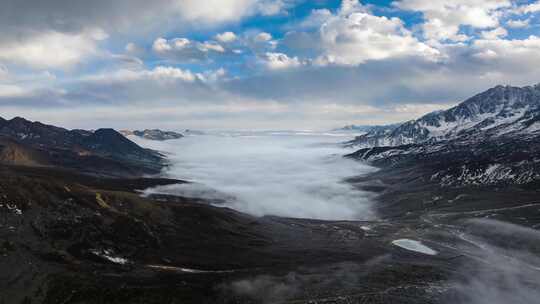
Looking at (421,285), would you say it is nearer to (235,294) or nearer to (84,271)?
(235,294)

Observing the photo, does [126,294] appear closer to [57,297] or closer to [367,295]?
Answer: [57,297]

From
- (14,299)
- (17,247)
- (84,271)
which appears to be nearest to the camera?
(14,299)

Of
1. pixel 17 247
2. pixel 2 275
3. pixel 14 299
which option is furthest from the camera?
pixel 17 247

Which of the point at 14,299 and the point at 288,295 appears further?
the point at 288,295

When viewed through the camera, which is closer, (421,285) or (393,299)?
(393,299)

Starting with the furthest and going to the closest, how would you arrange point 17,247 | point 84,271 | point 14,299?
point 17,247 → point 84,271 → point 14,299

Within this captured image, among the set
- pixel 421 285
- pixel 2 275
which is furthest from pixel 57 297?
pixel 421 285

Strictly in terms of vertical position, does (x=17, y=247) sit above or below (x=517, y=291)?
above

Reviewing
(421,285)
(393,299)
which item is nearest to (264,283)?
(393,299)

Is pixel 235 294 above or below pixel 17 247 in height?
below
